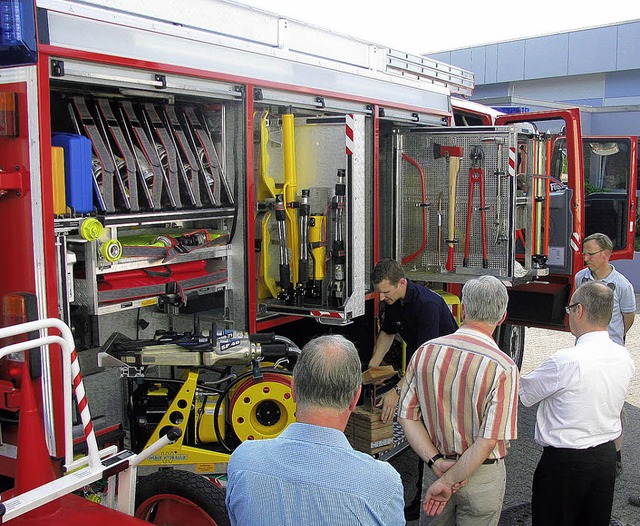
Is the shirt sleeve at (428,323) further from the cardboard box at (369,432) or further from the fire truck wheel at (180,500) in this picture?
the fire truck wheel at (180,500)

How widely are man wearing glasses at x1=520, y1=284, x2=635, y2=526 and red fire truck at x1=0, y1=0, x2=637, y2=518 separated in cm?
141

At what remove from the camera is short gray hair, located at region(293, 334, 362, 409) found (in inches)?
80.7

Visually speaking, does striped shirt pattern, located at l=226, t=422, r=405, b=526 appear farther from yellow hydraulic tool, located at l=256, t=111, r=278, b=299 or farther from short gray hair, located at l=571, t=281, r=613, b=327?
yellow hydraulic tool, located at l=256, t=111, r=278, b=299

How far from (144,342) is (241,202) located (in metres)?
1.10

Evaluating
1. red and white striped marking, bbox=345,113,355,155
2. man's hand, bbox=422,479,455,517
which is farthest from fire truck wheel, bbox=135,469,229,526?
red and white striped marking, bbox=345,113,355,155

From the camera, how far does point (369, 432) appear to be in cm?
476

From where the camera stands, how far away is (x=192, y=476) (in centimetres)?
354

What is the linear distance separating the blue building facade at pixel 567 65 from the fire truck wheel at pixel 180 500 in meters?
23.2

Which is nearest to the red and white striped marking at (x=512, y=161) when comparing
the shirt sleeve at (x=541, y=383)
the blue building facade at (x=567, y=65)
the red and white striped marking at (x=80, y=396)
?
the shirt sleeve at (x=541, y=383)

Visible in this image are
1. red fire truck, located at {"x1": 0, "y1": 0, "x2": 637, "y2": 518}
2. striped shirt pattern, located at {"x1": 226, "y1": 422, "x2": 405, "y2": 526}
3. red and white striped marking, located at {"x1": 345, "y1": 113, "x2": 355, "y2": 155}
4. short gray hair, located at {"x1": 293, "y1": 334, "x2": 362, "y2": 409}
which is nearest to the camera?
striped shirt pattern, located at {"x1": 226, "y1": 422, "x2": 405, "y2": 526}

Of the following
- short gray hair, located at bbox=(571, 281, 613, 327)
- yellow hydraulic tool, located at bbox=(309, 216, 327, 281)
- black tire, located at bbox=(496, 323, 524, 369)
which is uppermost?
yellow hydraulic tool, located at bbox=(309, 216, 327, 281)

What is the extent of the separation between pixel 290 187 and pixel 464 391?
2130mm

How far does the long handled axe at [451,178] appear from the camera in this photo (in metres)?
5.93

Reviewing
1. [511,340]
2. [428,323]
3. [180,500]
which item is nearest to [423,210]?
[428,323]
